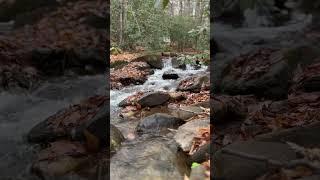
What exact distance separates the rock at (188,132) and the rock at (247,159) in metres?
0.62

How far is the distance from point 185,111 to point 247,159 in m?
1.79

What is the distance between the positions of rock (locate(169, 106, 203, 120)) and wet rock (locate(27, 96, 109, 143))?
1.27m

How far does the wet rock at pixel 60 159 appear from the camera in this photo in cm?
308

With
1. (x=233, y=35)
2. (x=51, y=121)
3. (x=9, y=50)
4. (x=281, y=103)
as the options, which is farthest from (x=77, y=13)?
(x=281, y=103)

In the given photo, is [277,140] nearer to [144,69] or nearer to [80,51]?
[80,51]

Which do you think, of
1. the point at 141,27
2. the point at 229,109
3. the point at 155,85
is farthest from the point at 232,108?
the point at 141,27

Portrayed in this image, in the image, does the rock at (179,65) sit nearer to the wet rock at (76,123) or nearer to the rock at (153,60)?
the rock at (153,60)

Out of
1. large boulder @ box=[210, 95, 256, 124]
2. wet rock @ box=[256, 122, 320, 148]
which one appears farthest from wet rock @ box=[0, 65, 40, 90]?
wet rock @ box=[256, 122, 320, 148]

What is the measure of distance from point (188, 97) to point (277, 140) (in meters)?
2.79

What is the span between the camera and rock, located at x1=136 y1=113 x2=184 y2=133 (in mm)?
4129

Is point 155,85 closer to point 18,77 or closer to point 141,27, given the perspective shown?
point 18,77

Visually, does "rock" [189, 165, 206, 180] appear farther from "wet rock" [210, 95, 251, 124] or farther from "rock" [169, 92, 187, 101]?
"rock" [169, 92, 187, 101]

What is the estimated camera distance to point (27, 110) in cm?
343

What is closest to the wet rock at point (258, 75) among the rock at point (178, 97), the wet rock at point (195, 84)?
the rock at point (178, 97)
